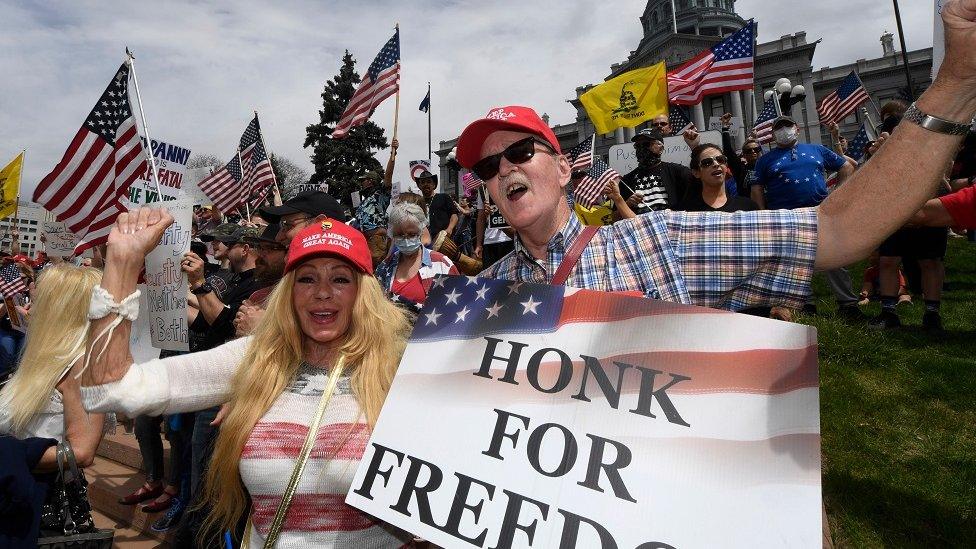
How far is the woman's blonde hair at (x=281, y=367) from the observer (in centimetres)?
216

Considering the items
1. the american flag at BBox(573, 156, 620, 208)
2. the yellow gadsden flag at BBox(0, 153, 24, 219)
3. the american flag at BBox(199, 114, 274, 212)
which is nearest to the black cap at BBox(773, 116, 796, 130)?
the american flag at BBox(573, 156, 620, 208)

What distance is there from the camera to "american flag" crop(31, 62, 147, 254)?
16.0 feet

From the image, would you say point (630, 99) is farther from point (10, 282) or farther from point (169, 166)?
point (10, 282)

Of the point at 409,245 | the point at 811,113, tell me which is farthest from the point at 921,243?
the point at 811,113

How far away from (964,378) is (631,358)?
4.28m

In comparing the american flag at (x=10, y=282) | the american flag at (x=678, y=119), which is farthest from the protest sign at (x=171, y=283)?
the american flag at (x=678, y=119)

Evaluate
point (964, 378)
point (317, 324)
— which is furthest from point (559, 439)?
point (964, 378)

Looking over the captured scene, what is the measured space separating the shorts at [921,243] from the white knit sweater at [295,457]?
20.3 feet

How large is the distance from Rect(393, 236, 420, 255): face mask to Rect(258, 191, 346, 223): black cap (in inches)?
26.4

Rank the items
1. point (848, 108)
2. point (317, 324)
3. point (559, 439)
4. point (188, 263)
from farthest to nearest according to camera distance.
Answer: point (848, 108), point (188, 263), point (317, 324), point (559, 439)

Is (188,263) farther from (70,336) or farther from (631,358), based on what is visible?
(631,358)

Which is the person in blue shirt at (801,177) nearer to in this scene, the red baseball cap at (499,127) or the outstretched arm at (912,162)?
the red baseball cap at (499,127)

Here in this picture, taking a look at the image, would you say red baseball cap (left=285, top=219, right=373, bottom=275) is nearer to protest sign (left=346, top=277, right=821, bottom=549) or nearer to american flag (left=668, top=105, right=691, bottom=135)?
protest sign (left=346, top=277, right=821, bottom=549)

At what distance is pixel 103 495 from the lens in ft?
19.0
